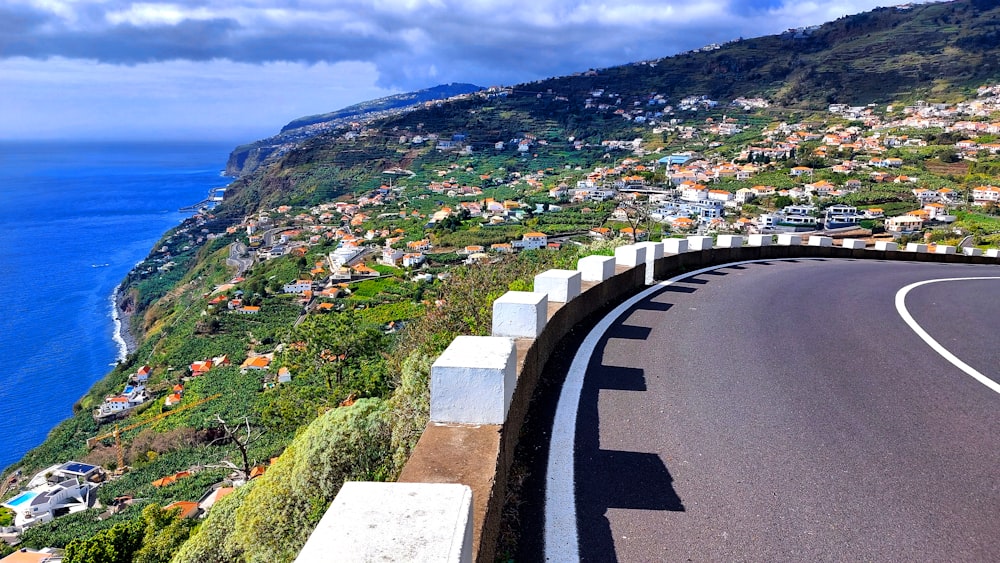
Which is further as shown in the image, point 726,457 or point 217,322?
point 217,322

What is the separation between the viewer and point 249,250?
286 feet

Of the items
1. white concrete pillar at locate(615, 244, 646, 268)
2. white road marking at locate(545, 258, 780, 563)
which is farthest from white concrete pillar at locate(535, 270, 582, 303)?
white concrete pillar at locate(615, 244, 646, 268)

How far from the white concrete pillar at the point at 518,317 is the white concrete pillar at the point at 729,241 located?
372 inches

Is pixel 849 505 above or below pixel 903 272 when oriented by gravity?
above

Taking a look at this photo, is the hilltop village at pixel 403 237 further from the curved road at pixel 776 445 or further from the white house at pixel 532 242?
the curved road at pixel 776 445

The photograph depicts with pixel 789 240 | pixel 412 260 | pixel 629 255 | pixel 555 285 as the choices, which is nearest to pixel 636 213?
pixel 789 240

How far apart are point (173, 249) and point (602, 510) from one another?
370 ft

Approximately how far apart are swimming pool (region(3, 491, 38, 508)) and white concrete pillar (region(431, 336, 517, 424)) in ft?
107

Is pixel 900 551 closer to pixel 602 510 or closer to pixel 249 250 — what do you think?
pixel 602 510

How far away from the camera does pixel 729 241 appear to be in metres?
13.1

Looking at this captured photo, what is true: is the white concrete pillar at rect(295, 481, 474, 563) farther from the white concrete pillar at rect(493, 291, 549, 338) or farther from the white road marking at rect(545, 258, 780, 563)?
the white concrete pillar at rect(493, 291, 549, 338)

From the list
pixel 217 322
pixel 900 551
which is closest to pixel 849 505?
pixel 900 551

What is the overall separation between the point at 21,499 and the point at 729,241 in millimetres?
32109

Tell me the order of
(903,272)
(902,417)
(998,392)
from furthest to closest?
(903,272)
(998,392)
(902,417)
